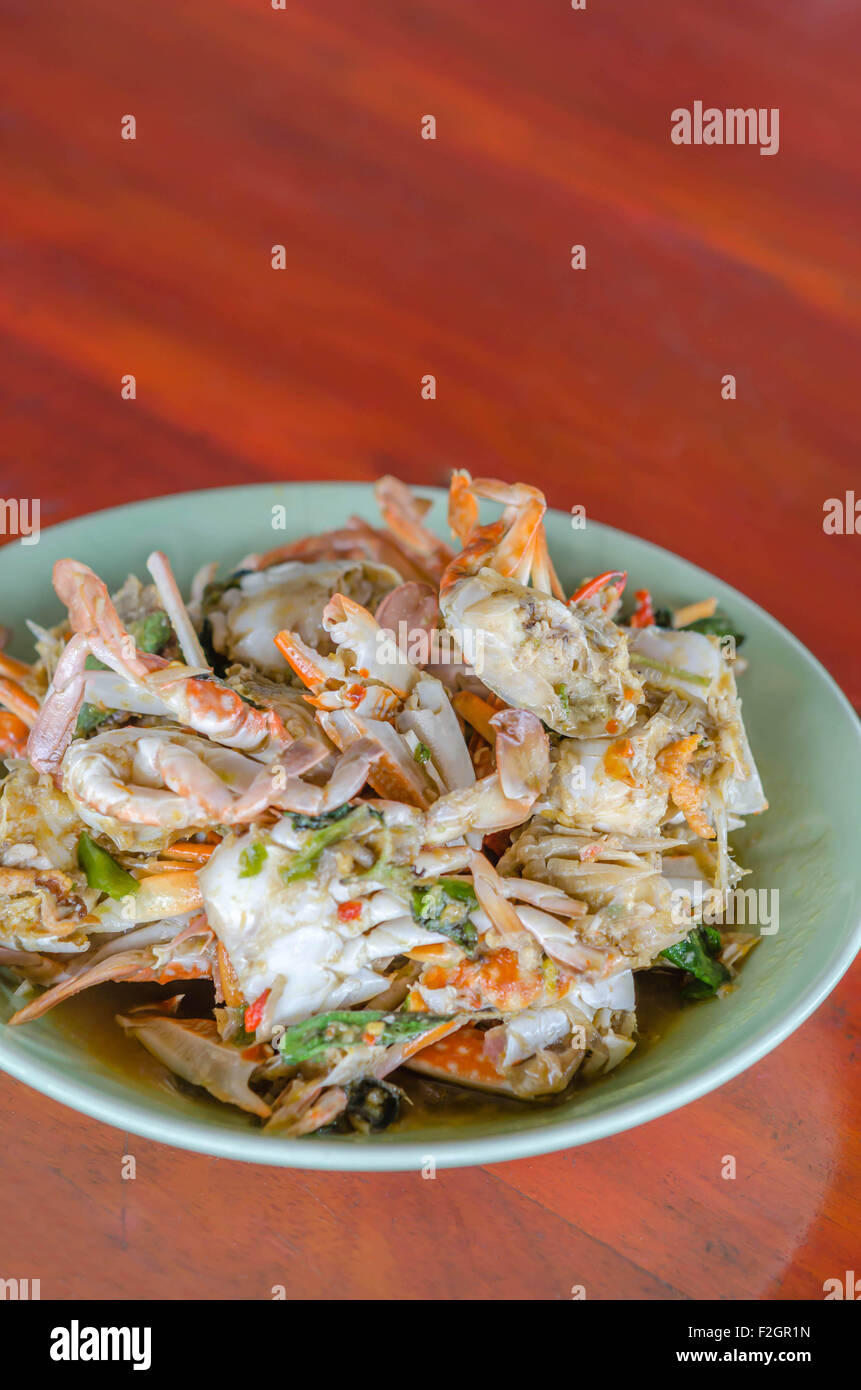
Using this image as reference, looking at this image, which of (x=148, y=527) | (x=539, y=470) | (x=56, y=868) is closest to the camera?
(x=56, y=868)

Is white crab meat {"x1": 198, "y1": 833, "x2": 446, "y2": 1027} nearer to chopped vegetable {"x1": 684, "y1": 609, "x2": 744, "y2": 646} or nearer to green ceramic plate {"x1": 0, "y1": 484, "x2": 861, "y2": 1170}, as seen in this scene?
green ceramic plate {"x1": 0, "y1": 484, "x2": 861, "y2": 1170}

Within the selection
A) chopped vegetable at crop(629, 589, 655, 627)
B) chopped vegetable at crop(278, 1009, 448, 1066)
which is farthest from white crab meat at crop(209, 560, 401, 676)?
chopped vegetable at crop(278, 1009, 448, 1066)

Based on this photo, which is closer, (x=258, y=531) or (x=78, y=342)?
(x=258, y=531)

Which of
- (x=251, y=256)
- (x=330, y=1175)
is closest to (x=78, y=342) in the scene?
(x=251, y=256)
